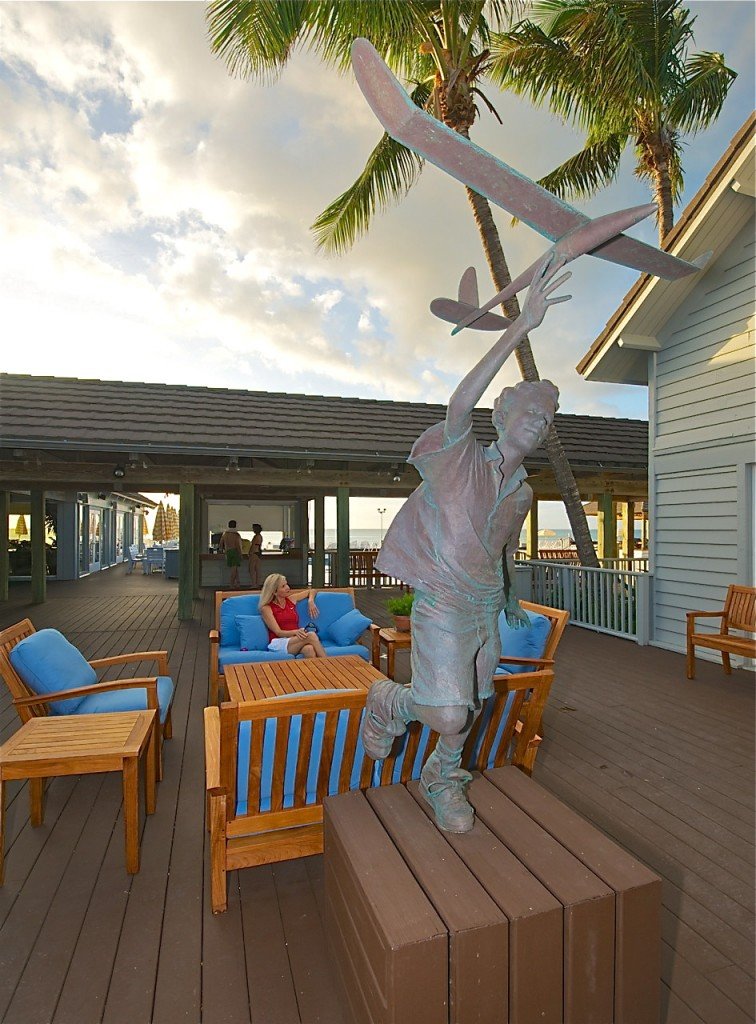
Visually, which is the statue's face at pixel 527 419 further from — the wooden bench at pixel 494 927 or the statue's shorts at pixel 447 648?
the wooden bench at pixel 494 927

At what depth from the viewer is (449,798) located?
6.23 feet

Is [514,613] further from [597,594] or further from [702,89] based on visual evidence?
[702,89]

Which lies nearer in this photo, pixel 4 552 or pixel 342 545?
pixel 342 545

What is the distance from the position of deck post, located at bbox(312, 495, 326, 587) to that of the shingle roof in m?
4.03

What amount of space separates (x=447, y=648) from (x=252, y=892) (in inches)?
58.4

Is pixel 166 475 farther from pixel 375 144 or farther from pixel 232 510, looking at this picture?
pixel 232 510

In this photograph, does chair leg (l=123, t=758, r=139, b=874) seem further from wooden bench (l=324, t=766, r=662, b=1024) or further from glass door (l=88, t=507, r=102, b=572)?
glass door (l=88, t=507, r=102, b=572)

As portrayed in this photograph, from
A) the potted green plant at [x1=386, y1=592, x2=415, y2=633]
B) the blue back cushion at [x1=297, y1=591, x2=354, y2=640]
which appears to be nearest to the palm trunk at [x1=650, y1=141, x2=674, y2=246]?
Result: the potted green plant at [x1=386, y1=592, x2=415, y2=633]

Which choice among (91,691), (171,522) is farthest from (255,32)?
(171,522)

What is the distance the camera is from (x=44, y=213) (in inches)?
205

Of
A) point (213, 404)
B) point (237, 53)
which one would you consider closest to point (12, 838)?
point (213, 404)

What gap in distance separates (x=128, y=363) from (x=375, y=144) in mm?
8326

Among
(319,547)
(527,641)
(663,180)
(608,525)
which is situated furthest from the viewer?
(319,547)

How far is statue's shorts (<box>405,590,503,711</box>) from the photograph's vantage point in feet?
6.10
